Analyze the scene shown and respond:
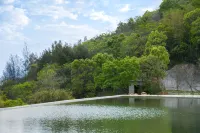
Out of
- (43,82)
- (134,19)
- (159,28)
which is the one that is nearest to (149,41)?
(159,28)

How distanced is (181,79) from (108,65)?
820 cm

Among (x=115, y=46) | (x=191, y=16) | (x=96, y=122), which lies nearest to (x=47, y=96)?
(x=96, y=122)

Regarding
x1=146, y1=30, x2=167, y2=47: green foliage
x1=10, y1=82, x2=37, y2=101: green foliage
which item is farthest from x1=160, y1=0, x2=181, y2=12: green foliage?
x1=10, y1=82, x2=37, y2=101: green foliage

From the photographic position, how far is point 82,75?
89.9ft

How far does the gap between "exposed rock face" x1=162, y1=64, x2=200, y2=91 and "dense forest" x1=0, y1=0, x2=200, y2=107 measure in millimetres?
1886

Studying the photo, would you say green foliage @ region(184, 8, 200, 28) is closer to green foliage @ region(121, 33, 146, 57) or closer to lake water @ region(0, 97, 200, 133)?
green foliage @ region(121, 33, 146, 57)

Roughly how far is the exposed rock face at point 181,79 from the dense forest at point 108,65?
1.89m

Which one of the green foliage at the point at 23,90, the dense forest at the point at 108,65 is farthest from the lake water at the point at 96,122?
the green foliage at the point at 23,90

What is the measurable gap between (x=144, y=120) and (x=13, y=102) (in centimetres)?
929

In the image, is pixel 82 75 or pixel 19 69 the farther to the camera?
pixel 19 69

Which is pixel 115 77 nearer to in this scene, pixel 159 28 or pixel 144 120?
pixel 159 28

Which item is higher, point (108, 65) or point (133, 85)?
point (108, 65)

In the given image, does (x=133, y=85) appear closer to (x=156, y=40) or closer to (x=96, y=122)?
(x=156, y=40)

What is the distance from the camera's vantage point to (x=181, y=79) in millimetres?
31891
